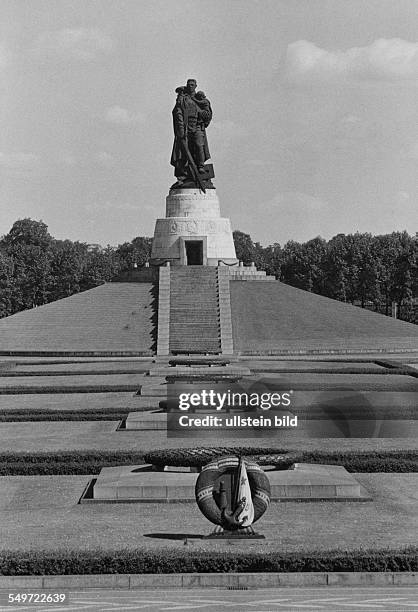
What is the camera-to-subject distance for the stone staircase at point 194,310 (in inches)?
2156

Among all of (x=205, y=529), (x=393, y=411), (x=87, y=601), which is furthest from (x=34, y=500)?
(x=393, y=411)

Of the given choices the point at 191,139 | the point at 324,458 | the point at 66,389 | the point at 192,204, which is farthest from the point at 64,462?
the point at 191,139

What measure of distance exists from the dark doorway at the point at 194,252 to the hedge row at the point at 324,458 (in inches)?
1673

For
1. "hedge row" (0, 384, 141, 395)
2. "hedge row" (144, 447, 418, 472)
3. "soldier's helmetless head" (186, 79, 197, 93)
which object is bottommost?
"hedge row" (0, 384, 141, 395)

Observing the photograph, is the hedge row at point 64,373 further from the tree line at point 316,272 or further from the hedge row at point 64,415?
the tree line at point 316,272

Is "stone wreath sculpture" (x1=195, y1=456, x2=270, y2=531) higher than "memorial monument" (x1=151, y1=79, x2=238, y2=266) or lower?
lower

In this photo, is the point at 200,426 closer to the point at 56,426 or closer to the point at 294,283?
the point at 56,426

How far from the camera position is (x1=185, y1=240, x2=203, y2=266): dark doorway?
217 ft

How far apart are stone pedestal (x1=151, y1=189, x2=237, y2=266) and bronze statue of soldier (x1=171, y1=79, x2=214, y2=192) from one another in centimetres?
95

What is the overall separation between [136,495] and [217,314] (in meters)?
37.5

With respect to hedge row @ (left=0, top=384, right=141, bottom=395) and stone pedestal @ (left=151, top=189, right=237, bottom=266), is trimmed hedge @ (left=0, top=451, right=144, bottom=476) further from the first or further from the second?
stone pedestal @ (left=151, top=189, right=237, bottom=266)

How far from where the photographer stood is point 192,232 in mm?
66438

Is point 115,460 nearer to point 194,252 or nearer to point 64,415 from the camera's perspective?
point 64,415

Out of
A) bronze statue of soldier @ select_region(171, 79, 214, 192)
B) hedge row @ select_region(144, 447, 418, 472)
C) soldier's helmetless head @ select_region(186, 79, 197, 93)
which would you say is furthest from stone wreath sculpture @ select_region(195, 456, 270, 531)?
soldier's helmetless head @ select_region(186, 79, 197, 93)
